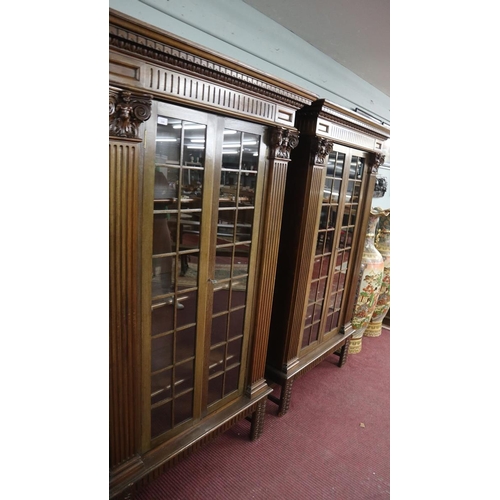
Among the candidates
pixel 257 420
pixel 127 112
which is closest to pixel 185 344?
pixel 257 420

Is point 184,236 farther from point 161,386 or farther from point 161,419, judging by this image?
point 161,419

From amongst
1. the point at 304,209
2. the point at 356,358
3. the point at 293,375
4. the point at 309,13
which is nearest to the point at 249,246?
the point at 304,209

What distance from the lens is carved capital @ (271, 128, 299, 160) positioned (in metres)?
1.61

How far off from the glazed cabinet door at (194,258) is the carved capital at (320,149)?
42 centimetres

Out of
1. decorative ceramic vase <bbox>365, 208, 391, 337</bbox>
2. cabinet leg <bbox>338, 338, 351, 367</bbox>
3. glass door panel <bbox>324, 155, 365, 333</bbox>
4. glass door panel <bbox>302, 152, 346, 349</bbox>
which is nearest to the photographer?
glass door panel <bbox>302, 152, 346, 349</bbox>

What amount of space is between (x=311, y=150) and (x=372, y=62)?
1427 mm

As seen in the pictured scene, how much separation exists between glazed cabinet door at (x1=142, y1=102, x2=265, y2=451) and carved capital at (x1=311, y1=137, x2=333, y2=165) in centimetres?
42

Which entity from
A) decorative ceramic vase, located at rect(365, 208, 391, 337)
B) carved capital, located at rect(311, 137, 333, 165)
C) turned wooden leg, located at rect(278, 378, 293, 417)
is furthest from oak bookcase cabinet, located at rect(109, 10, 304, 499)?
decorative ceramic vase, located at rect(365, 208, 391, 337)

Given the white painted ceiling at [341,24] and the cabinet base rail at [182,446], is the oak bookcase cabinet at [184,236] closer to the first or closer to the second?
the cabinet base rail at [182,446]

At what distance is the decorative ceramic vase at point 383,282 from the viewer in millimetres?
3404

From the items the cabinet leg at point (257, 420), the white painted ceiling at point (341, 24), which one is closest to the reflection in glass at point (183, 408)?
the cabinet leg at point (257, 420)

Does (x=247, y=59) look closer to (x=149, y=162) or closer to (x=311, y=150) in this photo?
(x=311, y=150)

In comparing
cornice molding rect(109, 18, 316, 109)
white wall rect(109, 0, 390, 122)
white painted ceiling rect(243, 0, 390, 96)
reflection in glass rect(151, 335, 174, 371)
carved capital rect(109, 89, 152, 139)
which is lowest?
reflection in glass rect(151, 335, 174, 371)

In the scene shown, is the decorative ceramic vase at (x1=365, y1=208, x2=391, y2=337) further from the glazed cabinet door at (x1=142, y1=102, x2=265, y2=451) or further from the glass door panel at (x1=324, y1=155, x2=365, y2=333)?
the glazed cabinet door at (x1=142, y1=102, x2=265, y2=451)
